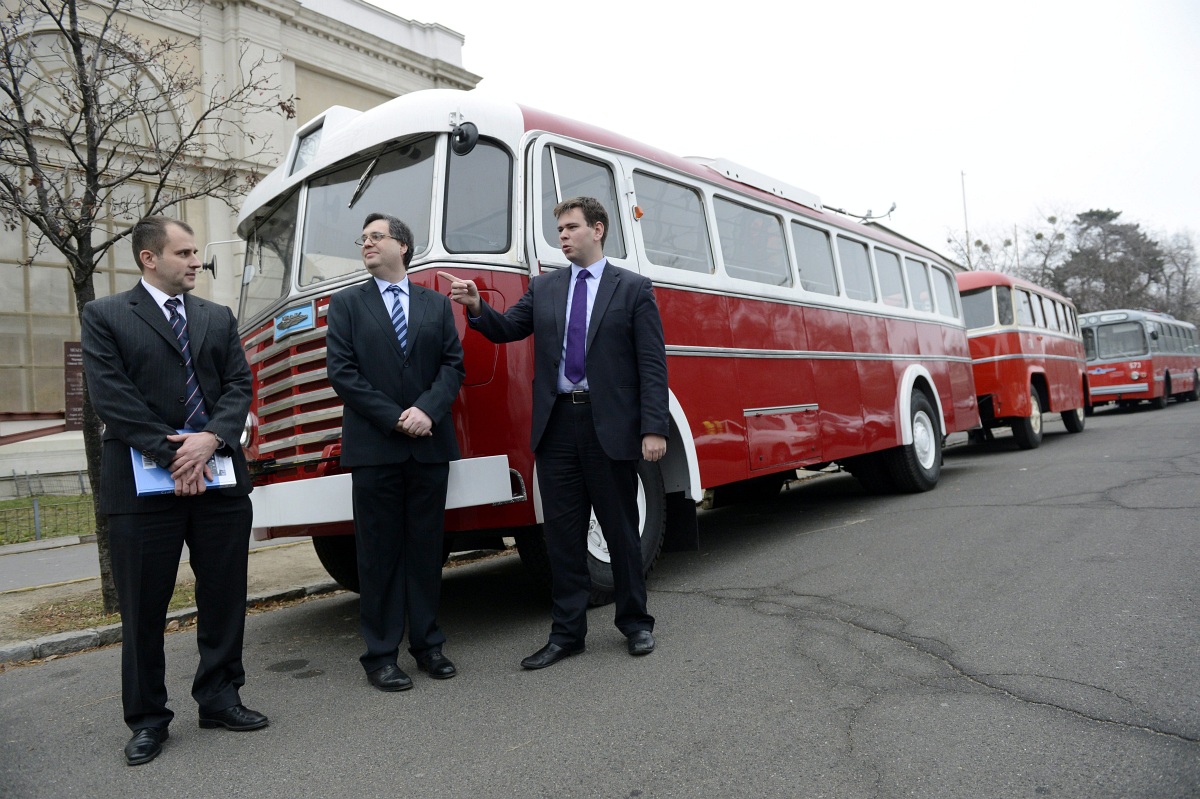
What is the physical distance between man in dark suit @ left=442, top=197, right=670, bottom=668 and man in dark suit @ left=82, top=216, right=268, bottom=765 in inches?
45.5

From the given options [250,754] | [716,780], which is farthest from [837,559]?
[250,754]

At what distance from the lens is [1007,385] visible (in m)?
13.2

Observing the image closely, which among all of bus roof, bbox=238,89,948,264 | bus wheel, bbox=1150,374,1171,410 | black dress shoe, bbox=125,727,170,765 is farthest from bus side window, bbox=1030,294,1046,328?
black dress shoe, bbox=125,727,170,765

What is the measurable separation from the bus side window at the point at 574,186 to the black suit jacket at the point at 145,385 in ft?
6.28

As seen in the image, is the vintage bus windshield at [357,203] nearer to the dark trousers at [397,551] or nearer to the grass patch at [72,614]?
the dark trousers at [397,551]

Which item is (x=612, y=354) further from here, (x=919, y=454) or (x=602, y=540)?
(x=919, y=454)

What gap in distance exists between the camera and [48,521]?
41.6ft

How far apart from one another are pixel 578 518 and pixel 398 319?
123 centimetres

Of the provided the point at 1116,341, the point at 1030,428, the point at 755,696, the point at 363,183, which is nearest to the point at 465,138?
the point at 363,183

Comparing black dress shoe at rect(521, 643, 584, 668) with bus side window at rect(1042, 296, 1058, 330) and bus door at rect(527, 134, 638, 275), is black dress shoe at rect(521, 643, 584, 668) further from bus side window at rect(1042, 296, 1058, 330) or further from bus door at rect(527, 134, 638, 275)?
bus side window at rect(1042, 296, 1058, 330)

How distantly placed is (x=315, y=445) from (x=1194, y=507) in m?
6.47

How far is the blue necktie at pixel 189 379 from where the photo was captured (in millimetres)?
3480

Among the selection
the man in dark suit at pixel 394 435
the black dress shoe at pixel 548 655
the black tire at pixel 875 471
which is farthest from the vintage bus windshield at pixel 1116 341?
the man in dark suit at pixel 394 435

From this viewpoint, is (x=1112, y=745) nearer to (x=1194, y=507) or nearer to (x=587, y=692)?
(x=587, y=692)
